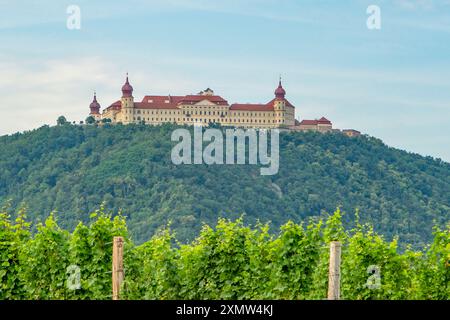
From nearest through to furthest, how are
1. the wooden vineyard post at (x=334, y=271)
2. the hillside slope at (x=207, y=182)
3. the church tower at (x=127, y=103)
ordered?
the wooden vineyard post at (x=334, y=271) < the hillside slope at (x=207, y=182) < the church tower at (x=127, y=103)

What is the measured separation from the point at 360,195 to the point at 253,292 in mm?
121405

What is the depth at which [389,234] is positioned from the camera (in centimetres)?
12281

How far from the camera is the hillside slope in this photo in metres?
122

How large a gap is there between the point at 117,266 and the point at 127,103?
13754cm

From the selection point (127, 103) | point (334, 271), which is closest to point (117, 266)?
point (334, 271)

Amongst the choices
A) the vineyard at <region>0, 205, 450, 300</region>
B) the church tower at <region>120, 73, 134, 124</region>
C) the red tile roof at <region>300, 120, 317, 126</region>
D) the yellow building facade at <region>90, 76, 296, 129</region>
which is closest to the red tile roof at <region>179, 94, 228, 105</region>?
the yellow building facade at <region>90, 76, 296, 129</region>

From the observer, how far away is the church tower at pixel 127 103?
501 ft

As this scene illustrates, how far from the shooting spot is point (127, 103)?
15488 cm

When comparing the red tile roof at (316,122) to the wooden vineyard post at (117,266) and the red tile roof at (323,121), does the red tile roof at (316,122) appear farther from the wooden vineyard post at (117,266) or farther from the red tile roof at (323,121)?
the wooden vineyard post at (117,266)

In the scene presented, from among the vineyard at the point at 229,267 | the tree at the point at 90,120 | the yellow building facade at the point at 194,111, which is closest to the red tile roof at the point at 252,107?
the yellow building facade at the point at 194,111

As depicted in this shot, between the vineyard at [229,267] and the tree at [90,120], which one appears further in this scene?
the tree at [90,120]

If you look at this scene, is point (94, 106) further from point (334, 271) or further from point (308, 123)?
point (334, 271)

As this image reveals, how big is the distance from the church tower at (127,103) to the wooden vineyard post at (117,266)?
13405 cm
